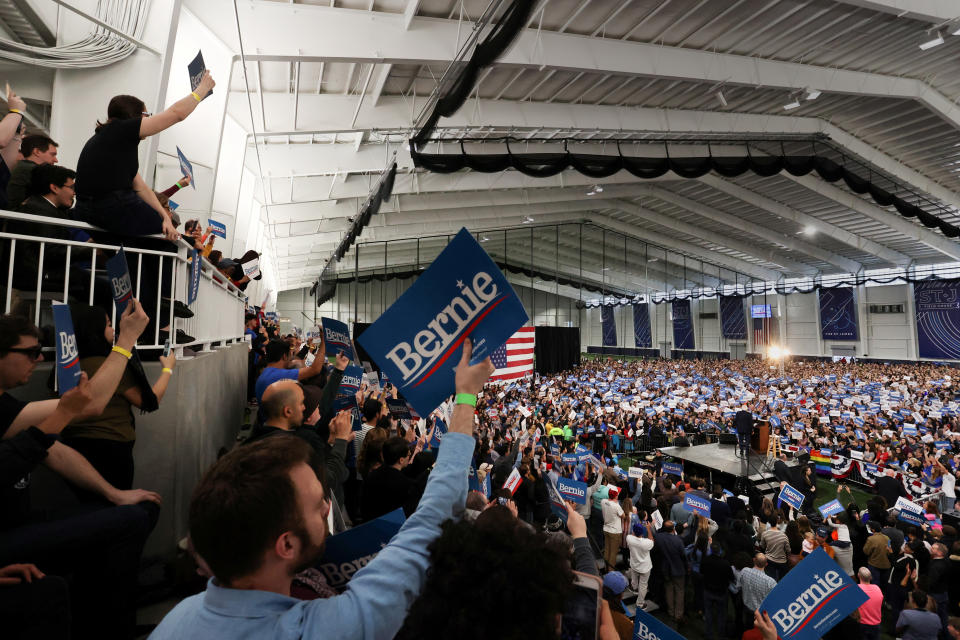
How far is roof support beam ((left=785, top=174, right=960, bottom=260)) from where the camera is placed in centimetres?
1806

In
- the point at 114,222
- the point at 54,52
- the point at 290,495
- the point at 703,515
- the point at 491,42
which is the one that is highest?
the point at 491,42

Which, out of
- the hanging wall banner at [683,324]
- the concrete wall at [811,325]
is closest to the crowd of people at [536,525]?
the concrete wall at [811,325]

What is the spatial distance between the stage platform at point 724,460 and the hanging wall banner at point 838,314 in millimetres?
23427

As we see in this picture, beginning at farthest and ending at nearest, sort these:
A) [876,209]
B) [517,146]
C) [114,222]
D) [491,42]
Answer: [876,209]
[517,146]
[491,42]
[114,222]

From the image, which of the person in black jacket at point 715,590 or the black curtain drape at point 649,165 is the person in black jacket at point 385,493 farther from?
the black curtain drape at point 649,165

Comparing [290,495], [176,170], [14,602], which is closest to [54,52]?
[176,170]

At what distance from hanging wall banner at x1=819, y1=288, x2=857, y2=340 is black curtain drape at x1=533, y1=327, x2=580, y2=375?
1774cm

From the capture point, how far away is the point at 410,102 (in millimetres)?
10305

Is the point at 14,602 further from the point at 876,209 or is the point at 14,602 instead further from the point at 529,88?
the point at 876,209

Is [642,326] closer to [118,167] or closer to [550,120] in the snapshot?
[550,120]

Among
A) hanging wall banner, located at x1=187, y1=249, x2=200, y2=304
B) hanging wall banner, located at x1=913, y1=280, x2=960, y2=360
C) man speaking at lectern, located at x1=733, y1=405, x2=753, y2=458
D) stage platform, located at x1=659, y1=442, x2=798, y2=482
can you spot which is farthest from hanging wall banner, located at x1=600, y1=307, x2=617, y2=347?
hanging wall banner, located at x1=187, y1=249, x2=200, y2=304

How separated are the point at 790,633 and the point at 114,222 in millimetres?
4428

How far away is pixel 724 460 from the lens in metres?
11.9

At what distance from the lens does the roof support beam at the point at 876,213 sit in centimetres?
1806
